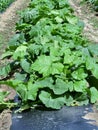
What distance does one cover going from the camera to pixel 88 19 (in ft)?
33.5

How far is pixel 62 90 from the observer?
15.7ft

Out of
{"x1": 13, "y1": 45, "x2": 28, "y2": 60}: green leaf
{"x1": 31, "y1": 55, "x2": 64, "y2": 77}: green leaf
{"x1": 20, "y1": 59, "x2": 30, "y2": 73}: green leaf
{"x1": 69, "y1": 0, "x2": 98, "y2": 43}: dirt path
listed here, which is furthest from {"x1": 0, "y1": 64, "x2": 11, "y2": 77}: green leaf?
{"x1": 69, "y1": 0, "x2": 98, "y2": 43}: dirt path

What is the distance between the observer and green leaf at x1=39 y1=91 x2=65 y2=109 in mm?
4684

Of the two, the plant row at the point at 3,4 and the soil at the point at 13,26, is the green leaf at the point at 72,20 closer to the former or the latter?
the soil at the point at 13,26

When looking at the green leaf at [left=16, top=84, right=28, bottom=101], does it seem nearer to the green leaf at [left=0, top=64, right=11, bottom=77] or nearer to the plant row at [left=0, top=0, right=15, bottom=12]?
the green leaf at [left=0, top=64, right=11, bottom=77]

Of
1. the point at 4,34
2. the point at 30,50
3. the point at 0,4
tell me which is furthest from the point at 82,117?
the point at 0,4

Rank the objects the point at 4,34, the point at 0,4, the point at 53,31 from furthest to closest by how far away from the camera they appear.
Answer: the point at 0,4 < the point at 4,34 < the point at 53,31

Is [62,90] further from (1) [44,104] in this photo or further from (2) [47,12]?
(2) [47,12]

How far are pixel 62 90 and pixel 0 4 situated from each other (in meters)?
7.75

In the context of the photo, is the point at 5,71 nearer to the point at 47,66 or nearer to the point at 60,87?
the point at 47,66

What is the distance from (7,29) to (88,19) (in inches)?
92.3

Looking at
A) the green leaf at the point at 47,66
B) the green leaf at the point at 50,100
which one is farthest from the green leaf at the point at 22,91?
the green leaf at the point at 47,66

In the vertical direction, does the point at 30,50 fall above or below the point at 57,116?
above

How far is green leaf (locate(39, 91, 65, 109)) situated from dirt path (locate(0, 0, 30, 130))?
47 cm
